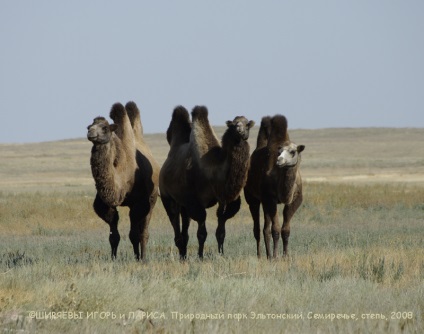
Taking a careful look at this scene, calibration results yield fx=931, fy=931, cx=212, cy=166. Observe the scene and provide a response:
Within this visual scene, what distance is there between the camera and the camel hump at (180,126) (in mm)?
15695

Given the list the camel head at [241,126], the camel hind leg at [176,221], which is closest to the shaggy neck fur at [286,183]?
the camel head at [241,126]

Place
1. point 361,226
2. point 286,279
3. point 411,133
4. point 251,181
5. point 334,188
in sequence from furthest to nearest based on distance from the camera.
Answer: point 411,133 < point 334,188 < point 361,226 < point 251,181 < point 286,279

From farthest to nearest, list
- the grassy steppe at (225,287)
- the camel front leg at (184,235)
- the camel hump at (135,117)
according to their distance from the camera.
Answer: the camel hump at (135,117)
the camel front leg at (184,235)
the grassy steppe at (225,287)

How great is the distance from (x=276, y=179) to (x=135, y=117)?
138 inches

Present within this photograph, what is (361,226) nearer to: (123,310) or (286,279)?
(286,279)

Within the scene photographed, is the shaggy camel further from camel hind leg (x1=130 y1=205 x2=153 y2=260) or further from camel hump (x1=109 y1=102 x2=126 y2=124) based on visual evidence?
camel hump (x1=109 y1=102 x2=126 y2=124)

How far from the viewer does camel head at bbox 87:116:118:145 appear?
13039 mm

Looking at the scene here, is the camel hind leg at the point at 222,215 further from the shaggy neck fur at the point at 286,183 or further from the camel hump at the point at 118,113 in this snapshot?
the camel hump at the point at 118,113

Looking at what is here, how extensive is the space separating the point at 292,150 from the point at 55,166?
60963mm

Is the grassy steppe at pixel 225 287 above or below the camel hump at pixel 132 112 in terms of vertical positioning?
below

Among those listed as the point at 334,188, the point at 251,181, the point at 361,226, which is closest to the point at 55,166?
the point at 334,188

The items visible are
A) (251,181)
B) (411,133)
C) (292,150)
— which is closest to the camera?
(292,150)

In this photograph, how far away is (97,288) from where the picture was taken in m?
8.94

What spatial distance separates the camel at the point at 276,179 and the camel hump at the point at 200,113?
1.04 metres
